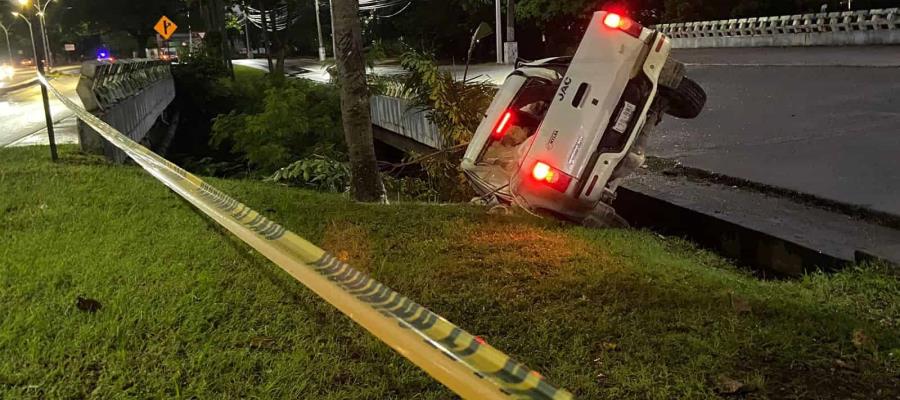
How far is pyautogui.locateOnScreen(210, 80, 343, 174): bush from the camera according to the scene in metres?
12.1

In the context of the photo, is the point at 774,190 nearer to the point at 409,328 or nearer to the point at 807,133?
the point at 807,133

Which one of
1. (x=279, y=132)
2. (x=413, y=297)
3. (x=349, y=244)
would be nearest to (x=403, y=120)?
(x=279, y=132)

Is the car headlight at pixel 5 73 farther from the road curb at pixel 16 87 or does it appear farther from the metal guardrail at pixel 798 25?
the metal guardrail at pixel 798 25

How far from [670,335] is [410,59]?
650 cm

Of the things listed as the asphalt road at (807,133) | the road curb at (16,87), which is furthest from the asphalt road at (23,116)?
the asphalt road at (807,133)

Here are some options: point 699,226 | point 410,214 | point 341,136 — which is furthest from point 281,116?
point 699,226

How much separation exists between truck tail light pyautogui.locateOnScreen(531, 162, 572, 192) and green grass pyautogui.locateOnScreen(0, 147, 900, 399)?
523mm

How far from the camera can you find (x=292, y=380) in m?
2.87

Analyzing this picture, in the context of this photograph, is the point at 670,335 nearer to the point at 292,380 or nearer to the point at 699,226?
the point at 292,380

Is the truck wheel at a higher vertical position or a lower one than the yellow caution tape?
higher

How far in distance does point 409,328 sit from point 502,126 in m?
4.35

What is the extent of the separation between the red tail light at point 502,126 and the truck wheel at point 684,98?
54.7 inches

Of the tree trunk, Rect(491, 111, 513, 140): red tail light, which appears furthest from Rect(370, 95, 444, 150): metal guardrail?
Rect(491, 111, 513, 140): red tail light

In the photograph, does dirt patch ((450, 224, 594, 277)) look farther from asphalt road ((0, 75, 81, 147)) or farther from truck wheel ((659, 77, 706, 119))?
asphalt road ((0, 75, 81, 147))
